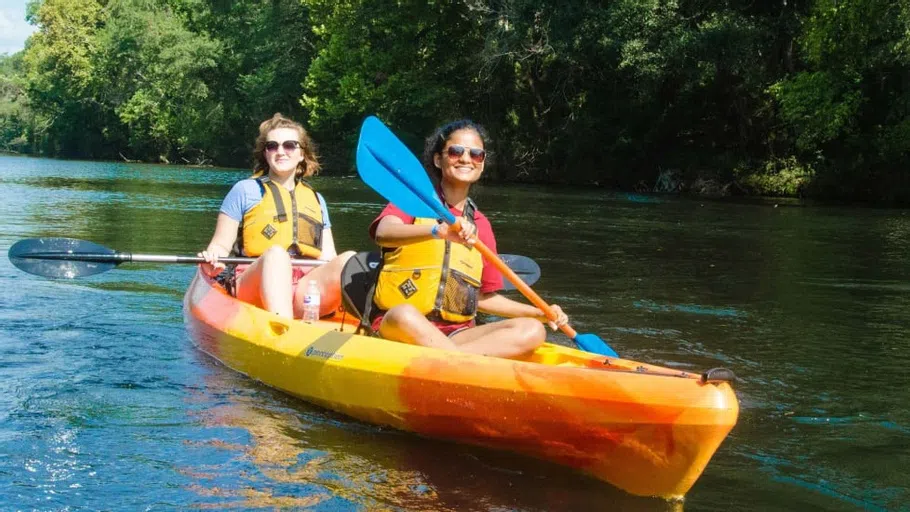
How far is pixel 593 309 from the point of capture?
23.7ft

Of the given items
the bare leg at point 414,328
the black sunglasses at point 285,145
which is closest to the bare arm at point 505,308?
the bare leg at point 414,328

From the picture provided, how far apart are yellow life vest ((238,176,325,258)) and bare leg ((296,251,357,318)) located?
43 cm

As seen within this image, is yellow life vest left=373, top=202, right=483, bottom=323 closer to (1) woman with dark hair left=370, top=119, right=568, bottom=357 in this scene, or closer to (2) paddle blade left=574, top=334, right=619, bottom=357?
(1) woman with dark hair left=370, top=119, right=568, bottom=357

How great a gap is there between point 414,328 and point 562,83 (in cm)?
2424

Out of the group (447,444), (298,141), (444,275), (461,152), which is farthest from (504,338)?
(298,141)

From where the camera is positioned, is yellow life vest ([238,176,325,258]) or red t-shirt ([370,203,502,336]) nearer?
red t-shirt ([370,203,502,336])

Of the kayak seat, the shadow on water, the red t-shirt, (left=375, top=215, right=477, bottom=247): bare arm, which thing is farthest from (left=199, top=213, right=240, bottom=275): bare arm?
(left=375, top=215, right=477, bottom=247): bare arm

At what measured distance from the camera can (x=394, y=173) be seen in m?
4.32

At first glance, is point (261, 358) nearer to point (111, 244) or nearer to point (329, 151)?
point (111, 244)

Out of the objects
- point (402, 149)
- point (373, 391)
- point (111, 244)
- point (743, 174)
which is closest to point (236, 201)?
point (402, 149)

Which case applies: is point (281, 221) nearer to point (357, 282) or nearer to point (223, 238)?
point (223, 238)

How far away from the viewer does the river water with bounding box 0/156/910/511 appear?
138 inches

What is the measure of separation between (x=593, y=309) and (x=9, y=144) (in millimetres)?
63798

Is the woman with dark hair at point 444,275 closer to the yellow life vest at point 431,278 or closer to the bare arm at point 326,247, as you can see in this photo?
the yellow life vest at point 431,278
